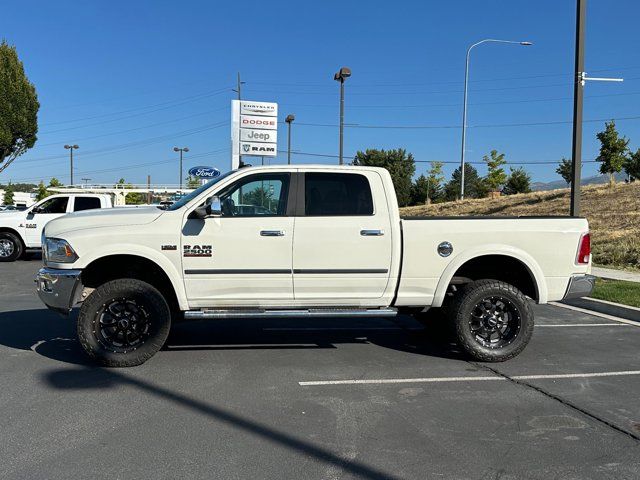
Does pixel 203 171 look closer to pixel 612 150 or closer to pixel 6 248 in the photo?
pixel 6 248

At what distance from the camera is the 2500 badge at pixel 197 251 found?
553cm

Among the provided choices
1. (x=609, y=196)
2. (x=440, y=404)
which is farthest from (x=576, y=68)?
(x=609, y=196)

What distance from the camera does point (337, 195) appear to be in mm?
5871

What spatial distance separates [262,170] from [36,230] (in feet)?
40.4

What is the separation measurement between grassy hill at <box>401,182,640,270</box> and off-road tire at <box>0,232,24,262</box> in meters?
16.2

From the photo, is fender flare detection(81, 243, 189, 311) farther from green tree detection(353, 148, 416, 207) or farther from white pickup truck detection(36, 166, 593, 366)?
green tree detection(353, 148, 416, 207)

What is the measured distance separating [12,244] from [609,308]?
49.6 ft

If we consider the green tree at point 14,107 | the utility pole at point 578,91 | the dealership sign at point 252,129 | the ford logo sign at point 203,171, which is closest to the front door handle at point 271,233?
the utility pole at point 578,91

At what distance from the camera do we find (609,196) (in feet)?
85.8

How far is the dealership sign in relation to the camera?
2448 centimetres

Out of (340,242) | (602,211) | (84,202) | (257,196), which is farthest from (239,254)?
(602,211)

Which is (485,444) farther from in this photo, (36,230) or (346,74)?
(346,74)

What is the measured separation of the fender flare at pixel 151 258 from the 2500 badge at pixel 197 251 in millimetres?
203

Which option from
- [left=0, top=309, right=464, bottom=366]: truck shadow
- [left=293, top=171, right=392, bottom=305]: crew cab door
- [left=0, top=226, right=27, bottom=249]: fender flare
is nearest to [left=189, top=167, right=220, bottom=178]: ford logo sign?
[left=0, top=226, right=27, bottom=249]: fender flare
